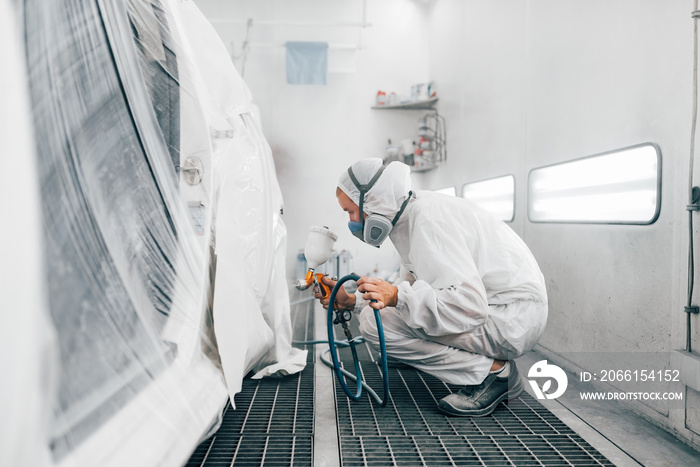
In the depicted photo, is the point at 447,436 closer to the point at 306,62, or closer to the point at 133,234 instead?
the point at 133,234

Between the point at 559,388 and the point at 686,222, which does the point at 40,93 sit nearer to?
the point at 686,222

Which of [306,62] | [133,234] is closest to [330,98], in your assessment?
[306,62]

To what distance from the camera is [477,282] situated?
4.99 ft

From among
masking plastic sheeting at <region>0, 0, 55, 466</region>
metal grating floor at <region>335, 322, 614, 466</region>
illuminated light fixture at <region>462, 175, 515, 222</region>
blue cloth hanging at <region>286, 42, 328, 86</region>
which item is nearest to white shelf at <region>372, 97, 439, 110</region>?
blue cloth hanging at <region>286, 42, 328, 86</region>

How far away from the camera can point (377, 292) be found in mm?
1478

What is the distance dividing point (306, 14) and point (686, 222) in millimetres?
4673

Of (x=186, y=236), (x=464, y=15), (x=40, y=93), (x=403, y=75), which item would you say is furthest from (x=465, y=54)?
(x=40, y=93)

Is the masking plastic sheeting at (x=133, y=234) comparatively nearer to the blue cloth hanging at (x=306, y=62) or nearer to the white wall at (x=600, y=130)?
the white wall at (x=600, y=130)

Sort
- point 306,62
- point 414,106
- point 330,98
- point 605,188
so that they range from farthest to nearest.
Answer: point 330,98, point 414,106, point 306,62, point 605,188

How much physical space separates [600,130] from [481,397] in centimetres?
123

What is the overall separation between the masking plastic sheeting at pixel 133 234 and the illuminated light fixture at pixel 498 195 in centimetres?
189

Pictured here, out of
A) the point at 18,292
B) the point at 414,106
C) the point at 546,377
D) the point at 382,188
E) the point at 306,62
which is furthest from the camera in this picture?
the point at 414,106

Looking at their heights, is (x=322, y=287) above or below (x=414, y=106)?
below

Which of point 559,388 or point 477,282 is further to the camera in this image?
point 559,388
